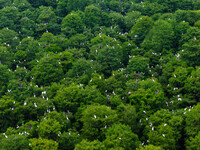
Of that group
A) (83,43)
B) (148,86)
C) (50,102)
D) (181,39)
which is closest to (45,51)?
(83,43)

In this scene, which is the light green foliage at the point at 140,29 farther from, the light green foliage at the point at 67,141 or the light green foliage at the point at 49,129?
the light green foliage at the point at 49,129

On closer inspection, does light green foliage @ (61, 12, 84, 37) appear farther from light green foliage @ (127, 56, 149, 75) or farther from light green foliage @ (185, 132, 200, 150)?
light green foliage @ (185, 132, 200, 150)

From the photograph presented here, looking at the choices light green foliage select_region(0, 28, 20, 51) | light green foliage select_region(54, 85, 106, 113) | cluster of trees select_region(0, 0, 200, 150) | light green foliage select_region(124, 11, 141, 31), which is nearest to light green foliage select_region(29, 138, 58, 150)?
cluster of trees select_region(0, 0, 200, 150)

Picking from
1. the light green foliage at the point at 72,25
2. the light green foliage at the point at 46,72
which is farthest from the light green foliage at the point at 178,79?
the light green foliage at the point at 72,25

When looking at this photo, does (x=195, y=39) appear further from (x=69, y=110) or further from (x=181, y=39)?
(x=69, y=110)

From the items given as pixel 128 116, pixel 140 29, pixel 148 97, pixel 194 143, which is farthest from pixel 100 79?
pixel 140 29
